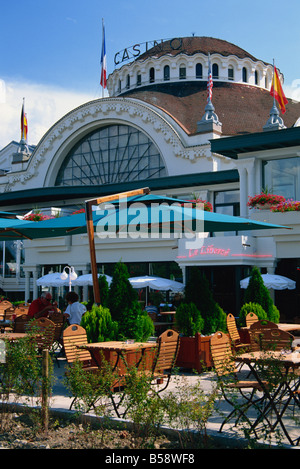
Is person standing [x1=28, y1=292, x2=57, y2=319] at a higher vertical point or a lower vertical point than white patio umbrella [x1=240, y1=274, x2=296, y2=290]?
lower

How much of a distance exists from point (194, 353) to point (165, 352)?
2.90 metres

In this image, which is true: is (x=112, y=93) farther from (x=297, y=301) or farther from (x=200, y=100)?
(x=297, y=301)

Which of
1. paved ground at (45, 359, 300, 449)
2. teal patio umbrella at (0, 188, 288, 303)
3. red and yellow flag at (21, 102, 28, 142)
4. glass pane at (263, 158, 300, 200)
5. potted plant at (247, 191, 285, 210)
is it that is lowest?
paved ground at (45, 359, 300, 449)

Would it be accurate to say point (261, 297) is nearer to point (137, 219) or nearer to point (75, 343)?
point (137, 219)

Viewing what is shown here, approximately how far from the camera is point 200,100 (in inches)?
1607

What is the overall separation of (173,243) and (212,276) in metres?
2.48

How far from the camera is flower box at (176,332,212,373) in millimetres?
11172

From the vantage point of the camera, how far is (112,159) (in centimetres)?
3731

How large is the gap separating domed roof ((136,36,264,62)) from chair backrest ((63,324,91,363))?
3742cm

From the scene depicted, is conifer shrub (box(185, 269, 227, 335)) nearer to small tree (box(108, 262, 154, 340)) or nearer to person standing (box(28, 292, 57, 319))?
small tree (box(108, 262, 154, 340))

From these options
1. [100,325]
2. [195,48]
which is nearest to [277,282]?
[100,325]

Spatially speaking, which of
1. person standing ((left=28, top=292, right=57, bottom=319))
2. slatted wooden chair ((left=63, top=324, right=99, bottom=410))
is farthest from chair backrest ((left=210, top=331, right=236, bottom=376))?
person standing ((left=28, top=292, right=57, bottom=319))

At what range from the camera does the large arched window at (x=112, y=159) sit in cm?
3581

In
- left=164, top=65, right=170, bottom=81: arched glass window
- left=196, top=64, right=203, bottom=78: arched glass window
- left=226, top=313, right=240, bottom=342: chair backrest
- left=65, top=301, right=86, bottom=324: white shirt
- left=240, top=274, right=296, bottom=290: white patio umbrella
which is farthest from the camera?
left=196, top=64, right=203, bottom=78: arched glass window
